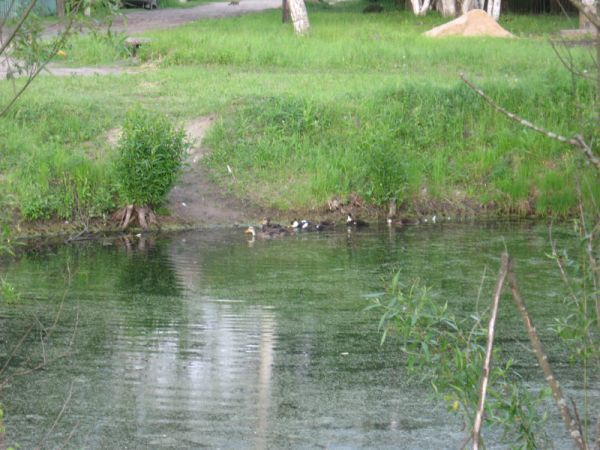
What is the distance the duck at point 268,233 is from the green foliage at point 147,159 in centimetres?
117

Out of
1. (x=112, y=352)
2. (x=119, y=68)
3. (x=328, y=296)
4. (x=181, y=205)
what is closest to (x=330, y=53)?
(x=119, y=68)

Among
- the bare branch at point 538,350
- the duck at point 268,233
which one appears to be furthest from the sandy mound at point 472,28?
the bare branch at point 538,350

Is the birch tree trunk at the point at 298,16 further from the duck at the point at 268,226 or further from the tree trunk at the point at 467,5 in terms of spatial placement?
the duck at the point at 268,226

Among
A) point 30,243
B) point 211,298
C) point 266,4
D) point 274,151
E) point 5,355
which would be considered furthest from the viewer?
point 266,4

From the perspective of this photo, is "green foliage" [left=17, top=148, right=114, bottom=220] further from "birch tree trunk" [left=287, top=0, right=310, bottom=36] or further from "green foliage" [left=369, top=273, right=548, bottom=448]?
"birch tree trunk" [left=287, top=0, right=310, bottom=36]

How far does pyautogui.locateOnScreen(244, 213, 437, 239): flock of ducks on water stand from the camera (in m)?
13.4

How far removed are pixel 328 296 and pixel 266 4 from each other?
24.1m

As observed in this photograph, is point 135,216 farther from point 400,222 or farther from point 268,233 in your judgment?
point 400,222

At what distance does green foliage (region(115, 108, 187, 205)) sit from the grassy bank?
1.06 ft

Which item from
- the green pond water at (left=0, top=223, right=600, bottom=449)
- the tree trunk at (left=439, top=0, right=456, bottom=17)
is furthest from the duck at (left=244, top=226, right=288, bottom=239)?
the tree trunk at (left=439, top=0, right=456, bottom=17)

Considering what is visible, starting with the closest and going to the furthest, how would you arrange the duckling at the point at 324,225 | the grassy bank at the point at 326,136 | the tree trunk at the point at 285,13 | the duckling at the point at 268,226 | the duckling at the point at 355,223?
the duckling at the point at 268,226 < the duckling at the point at 324,225 < the duckling at the point at 355,223 < the grassy bank at the point at 326,136 < the tree trunk at the point at 285,13

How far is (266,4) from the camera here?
109ft

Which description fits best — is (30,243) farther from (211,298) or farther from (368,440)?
(368,440)

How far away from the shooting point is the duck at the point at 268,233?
13.3 meters
